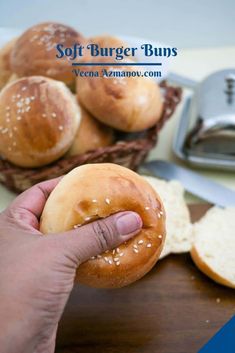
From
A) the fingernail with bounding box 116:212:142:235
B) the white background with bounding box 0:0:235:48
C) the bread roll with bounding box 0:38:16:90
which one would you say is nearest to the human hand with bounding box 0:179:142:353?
the fingernail with bounding box 116:212:142:235

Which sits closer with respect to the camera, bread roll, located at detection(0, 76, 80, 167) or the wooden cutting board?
the wooden cutting board

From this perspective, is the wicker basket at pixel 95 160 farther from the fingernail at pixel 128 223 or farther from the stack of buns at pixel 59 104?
the fingernail at pixel 128 223

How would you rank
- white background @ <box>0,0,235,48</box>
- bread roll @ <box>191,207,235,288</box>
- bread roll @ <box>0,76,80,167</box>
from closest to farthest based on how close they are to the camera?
bread roll @ <box>191,207,235,288</box> < bread roll @ <box>0,76,80,167</box> < white background @ <box>0,0,235,48</box>

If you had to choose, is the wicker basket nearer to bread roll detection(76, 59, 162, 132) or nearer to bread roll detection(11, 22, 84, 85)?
bread roll detection(76, 59, 162, 132)

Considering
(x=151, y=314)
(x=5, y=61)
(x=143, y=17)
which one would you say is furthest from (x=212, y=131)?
(x=143, y=17)

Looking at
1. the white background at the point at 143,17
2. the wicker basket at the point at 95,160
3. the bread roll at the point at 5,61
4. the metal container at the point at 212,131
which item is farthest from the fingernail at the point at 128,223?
the white background at the point at 143,17
